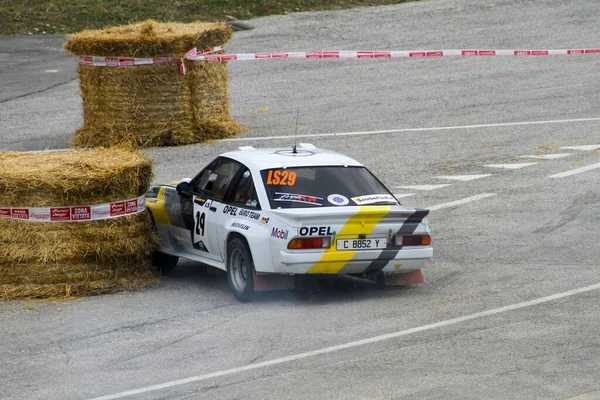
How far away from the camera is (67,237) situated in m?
11.1

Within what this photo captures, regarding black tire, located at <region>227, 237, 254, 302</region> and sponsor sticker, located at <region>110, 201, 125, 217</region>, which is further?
sponsor sticker, located at <region>110, 201, 125, 217</region>

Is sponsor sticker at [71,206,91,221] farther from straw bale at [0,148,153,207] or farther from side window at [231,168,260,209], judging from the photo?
side window at [231,168,260,209]

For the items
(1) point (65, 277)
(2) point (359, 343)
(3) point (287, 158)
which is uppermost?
(3) point (287, 158)

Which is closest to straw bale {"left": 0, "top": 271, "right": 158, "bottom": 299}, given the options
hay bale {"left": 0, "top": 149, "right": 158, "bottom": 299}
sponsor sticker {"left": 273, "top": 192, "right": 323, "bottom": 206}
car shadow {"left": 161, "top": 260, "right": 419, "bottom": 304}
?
hay bale {"left": 0, "top": 149, "right": 158, "bottom": 299}

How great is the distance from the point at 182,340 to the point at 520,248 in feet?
16.6

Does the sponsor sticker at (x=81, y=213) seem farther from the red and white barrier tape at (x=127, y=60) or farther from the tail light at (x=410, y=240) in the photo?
the red and white barrier tape at (x=127, y=60)

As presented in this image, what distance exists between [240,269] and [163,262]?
1777mm

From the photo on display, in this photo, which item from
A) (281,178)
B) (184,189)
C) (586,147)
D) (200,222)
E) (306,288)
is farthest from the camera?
(586,147)

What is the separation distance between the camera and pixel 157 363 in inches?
342

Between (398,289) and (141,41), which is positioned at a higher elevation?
(141,41)

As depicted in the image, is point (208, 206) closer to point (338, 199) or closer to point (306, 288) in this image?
point (306, 288)

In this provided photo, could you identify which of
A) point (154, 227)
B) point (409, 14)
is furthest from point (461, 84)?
point (154, 227)

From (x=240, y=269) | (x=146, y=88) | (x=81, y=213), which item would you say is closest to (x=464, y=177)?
(x=146, y=88)

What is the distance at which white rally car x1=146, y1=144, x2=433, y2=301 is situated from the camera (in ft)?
34.3
